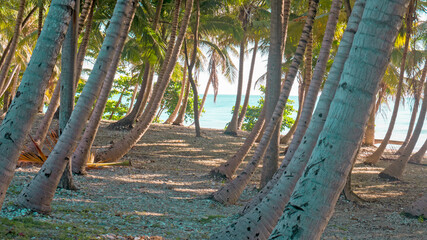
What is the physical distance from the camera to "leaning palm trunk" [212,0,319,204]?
6.79 metres

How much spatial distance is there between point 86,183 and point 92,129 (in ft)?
3.83

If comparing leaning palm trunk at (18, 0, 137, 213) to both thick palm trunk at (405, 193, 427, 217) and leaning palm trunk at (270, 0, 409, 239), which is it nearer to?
leaning palm trunk at (270, 0, 409, 239)

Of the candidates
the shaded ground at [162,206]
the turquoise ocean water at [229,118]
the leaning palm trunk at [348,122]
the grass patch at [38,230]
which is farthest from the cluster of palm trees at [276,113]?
the turquoise ocean water at [229,118]

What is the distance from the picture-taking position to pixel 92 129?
845 cm

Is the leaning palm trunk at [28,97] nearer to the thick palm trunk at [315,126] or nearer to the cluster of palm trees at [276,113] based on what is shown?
the cluster of palm trees at [276,113]

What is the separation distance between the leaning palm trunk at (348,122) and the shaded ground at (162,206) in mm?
2550

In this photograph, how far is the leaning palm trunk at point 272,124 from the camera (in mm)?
6785

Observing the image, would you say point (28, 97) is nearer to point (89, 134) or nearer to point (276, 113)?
point (276, 113)

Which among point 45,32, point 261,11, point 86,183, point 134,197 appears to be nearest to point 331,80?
point 45,32

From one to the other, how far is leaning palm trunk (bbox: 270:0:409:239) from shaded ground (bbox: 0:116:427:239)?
2550 millimetres

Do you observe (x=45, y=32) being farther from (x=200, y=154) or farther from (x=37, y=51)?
(x=200, y=154)

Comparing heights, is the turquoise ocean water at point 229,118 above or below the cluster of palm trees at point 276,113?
above

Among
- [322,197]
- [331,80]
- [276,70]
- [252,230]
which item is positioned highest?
[276,70]

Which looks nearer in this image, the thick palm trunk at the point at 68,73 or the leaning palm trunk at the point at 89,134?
the thick palm trunk at the point at 68,73
